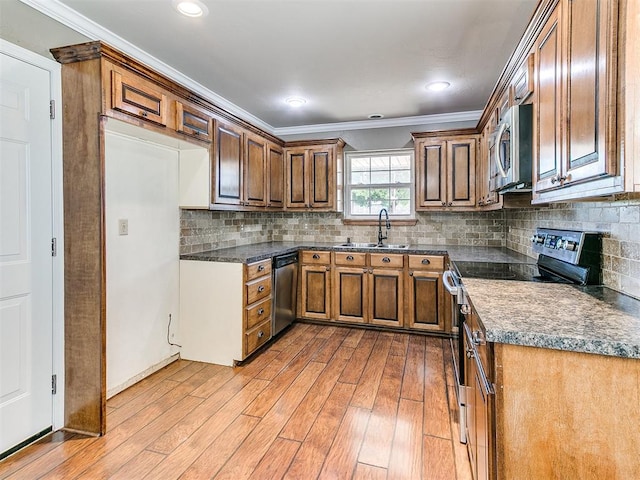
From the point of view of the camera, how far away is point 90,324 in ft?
6.66

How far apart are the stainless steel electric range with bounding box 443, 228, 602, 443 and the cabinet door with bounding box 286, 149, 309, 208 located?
2.34 meters

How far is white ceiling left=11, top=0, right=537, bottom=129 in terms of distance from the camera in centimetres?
208

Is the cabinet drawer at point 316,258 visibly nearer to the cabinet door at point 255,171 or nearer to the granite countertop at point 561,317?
the cabinet door at point 255,171

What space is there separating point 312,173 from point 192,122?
1.85m

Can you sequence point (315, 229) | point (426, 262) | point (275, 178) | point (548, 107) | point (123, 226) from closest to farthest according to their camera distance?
1. point (548, 107)
2. point (123, 226)
3. point (426, 262)
4. point (275, 178)
5. point (315, 229)

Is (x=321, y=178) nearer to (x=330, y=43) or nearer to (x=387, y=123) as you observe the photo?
(x=387, y=123)

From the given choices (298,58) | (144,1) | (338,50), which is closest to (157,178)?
(144,1)

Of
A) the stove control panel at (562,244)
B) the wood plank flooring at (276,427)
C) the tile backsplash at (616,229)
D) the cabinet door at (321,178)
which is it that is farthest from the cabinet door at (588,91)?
the cabinet door at (321,178)

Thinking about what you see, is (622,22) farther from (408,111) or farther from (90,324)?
(408,111)

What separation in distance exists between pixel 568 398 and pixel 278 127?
4391 mm

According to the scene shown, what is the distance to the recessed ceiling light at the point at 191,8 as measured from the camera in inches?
78.5

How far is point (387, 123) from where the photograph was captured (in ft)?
14.3

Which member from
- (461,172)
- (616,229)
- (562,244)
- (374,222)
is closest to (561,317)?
(616,229)

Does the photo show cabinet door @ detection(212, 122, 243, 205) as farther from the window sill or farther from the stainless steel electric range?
the stainless steel electric range
